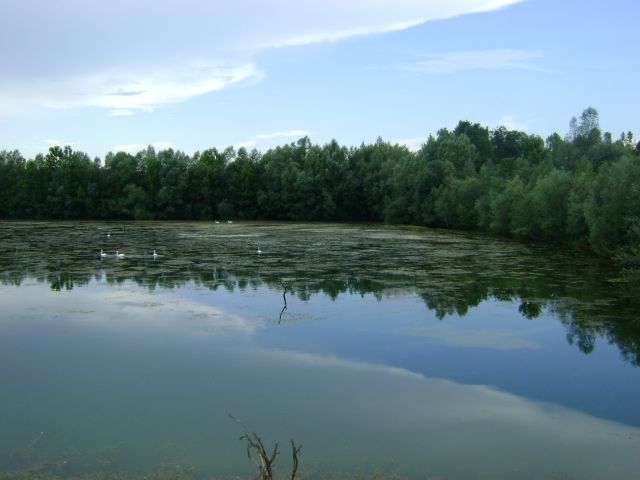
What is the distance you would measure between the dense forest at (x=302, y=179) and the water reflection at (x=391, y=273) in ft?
54.6

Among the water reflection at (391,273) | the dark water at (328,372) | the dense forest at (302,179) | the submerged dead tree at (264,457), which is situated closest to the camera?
the submerged dead tree at (264,457)

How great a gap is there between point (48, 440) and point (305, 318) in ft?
19.9

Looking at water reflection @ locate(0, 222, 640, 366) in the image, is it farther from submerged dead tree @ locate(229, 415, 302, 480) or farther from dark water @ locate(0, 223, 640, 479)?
submerged dead tree @ locate(229, 415, 302, 480)

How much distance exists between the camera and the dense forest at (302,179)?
43938mm

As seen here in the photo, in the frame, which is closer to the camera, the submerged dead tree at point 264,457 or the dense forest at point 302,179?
the submerged dead tree at point 264,457

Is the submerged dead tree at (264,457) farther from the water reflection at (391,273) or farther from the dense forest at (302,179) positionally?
the dense forest at (302,179)

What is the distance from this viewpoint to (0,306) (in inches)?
490

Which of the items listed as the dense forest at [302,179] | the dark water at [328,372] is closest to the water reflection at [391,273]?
the dark water at [328,372]

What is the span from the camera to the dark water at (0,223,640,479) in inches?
224

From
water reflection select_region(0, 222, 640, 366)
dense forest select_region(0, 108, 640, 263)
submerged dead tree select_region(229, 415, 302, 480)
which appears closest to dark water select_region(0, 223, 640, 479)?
water reflection select_region(0, 222, 640, 366)

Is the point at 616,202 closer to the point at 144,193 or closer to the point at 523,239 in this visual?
the point at 523,239

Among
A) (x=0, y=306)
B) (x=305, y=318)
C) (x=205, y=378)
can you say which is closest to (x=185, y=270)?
(x=0, y=306)

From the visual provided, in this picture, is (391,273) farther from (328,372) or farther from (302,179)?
(302,179)

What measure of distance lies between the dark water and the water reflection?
11 centimetres
